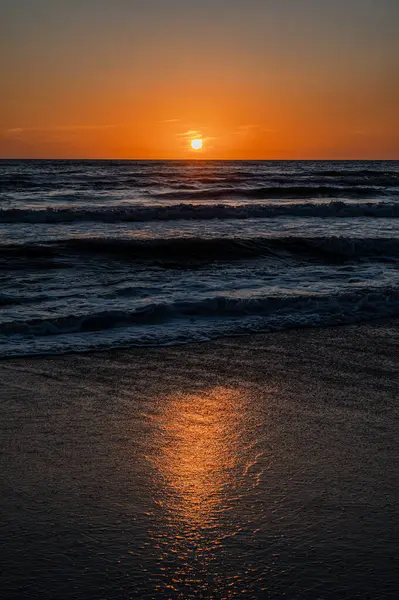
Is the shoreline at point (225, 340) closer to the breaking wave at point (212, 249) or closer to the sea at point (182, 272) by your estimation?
the sea at point (182, 272)

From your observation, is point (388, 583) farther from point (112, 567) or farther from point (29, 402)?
point (29, 402)

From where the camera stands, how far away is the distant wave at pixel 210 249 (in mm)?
13099

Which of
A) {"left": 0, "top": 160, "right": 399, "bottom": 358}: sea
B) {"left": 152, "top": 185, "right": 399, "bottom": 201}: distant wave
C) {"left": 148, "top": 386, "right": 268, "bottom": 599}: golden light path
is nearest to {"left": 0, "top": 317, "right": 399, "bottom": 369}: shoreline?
{"left": 0, "top": 160, "right": 399, "bottom": 358}: sea

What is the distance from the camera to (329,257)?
43.8ft

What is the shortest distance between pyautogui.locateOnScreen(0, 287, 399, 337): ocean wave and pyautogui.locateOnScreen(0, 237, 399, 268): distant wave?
4647 millimetres

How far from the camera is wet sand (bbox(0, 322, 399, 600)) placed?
251cm

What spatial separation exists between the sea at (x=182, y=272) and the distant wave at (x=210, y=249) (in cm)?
3

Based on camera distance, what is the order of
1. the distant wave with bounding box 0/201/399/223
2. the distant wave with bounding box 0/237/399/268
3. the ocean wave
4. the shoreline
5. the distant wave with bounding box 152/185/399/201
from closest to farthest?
the shoreline → the ocean wave → the distant wave with bounding box 0/237/399/268 → the distant wave with bounding box 0/201/399/223 → the distant wave with bounding box 152/185/399/201

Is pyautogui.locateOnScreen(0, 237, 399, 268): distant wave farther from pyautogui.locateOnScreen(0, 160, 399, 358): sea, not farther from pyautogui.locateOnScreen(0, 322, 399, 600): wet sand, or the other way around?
pyautogui.locateOnScreen(0, 322, 399, 600): wet sand

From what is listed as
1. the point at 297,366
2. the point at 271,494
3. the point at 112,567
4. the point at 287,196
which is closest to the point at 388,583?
the point at 271,494

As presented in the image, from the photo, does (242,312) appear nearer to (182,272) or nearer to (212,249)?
(182,272)

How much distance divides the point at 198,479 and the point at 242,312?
467cm

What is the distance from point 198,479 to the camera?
10.9ft

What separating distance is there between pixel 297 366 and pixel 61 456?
265 cm
